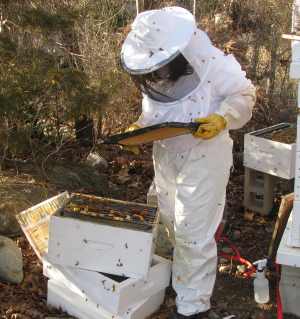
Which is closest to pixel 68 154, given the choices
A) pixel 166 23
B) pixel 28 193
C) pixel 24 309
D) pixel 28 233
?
pixel 28 193

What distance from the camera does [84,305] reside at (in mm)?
2760

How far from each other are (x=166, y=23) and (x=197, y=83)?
0.32 m

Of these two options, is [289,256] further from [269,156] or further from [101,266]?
[269,156]

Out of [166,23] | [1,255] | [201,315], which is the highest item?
[166,23]

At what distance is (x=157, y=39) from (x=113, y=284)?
1114mm

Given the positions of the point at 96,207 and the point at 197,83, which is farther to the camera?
the point at 96,207

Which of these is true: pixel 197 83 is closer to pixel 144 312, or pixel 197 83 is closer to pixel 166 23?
pixel 166 23

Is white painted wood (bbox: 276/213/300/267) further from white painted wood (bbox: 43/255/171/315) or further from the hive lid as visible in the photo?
the hive lid

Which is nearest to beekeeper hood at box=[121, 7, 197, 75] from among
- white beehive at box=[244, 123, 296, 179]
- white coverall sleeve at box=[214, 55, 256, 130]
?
white coverall sleeve at box=[214, 55, 256, 130]

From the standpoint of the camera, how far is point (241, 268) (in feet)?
10.6

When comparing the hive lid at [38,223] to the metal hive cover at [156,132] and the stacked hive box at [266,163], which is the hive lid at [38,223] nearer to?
the metal hive cover at [156,132]

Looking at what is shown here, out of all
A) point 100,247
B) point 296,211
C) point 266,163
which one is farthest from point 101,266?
point 266,163

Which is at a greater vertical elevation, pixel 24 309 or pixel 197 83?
pixel 197 83

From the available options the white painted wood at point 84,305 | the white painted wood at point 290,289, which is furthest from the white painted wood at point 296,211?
the white painted wood at point 84,305
